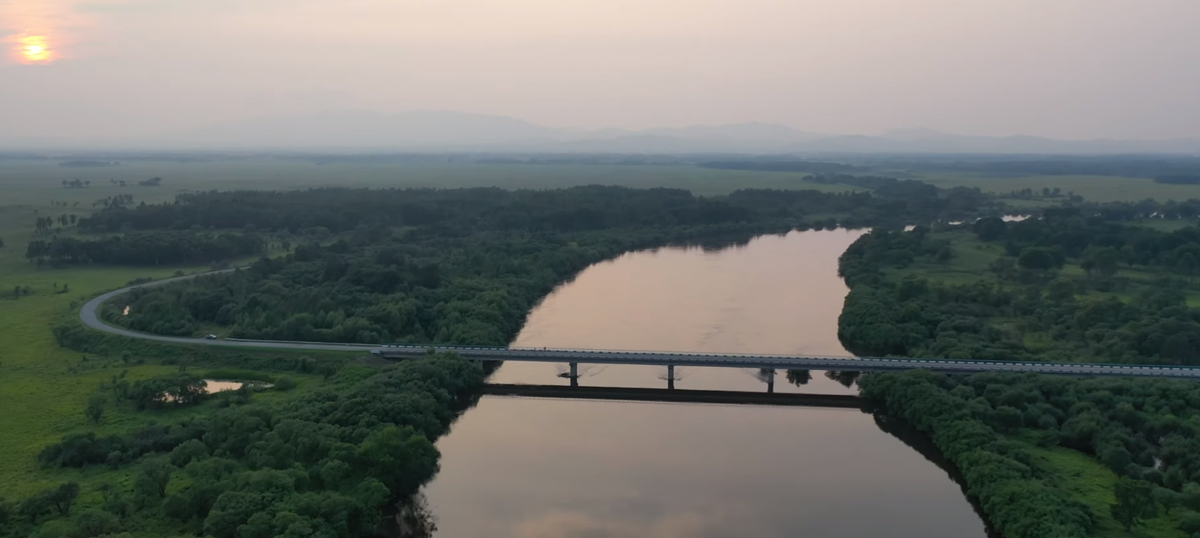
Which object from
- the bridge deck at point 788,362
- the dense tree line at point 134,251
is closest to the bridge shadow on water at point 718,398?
the bridge deck at point 788,362

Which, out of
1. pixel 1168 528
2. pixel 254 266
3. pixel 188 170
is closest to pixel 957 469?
pixel 1168 528

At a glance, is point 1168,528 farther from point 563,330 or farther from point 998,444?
point 563,330

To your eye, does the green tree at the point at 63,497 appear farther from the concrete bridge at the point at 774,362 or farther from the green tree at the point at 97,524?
the concrete bridge at the point at 774,362

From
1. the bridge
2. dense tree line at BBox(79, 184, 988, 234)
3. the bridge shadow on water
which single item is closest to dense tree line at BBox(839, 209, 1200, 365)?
the bridge

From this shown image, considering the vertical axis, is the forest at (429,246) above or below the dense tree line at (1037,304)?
above

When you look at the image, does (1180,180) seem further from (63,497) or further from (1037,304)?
(63,497)

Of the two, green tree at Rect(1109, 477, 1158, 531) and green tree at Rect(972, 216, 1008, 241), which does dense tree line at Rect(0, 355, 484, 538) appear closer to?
green tree at Rect(1109, 477, 1158, 531)

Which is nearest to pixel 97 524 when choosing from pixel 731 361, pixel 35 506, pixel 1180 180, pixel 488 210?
pixel 35 506
